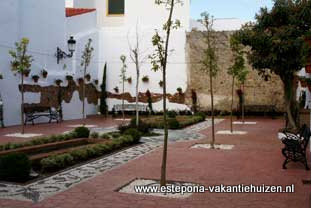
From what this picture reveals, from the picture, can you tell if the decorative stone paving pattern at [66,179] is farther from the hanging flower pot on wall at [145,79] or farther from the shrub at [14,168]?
the hanging flower pot on wall at [145,79]

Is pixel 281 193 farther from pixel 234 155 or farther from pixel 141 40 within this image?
pixel 141 40

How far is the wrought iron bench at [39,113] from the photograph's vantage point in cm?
1805

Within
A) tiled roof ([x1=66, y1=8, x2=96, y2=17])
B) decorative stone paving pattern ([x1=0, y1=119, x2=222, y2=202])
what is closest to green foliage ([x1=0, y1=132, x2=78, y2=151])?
decorative stone paving pattern ([x1=0, y1=119, x2=222, y2=202])

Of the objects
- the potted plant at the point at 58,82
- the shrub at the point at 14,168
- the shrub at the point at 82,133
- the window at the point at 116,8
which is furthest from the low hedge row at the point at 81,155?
the window at the point at 116,8

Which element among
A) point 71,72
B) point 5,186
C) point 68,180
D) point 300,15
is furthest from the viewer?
point 71,72

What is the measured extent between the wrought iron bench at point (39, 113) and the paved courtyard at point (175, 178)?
8443 millimetres

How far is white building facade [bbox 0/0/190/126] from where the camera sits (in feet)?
58.0

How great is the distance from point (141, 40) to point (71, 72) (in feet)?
17.0

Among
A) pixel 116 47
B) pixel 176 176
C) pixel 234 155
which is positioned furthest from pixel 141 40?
pixel 176 176

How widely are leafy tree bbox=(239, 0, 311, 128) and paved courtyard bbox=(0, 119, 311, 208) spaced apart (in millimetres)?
2224

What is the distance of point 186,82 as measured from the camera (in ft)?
78.8

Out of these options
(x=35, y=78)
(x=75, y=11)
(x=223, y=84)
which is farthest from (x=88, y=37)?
(x=223, y=84)

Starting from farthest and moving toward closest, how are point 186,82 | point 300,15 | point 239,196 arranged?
point 186,82, point 300,15, point 239,196

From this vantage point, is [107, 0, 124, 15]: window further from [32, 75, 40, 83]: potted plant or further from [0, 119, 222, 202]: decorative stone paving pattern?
[0, 119, 222, 202]: decorative stone paving pattern
